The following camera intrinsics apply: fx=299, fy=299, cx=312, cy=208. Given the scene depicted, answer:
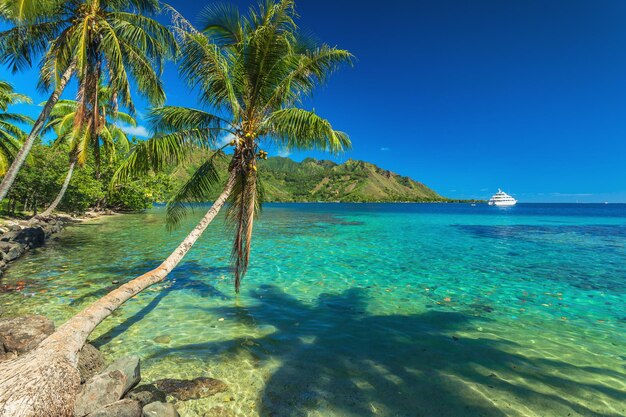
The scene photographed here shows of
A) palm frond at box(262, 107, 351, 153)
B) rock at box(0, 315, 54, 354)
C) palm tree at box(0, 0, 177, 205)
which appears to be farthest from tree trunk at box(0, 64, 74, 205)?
palm frond at box(262, 107, 351, 153)

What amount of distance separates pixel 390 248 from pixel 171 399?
17.7 m

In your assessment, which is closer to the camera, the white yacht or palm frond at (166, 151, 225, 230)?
palm frond at (166, 151, 225, 230)

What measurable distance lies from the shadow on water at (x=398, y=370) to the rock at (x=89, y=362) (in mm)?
1019

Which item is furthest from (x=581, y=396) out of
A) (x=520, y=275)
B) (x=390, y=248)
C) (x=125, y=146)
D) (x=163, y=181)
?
(x=163, y=181)

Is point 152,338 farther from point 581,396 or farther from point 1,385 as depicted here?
point 581,396

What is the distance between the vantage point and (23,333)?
17.5ft

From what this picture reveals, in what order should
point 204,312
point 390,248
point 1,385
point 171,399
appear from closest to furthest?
point 1,385, point 171,399, point 204,312, point 390,248

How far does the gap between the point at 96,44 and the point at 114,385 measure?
13.7m

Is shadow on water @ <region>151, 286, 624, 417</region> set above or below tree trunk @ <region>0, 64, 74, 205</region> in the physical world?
below

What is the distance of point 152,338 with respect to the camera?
6.68 metres

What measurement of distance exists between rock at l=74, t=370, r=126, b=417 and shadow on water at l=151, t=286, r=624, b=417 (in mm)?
1726

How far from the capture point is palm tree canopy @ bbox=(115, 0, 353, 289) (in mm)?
7684

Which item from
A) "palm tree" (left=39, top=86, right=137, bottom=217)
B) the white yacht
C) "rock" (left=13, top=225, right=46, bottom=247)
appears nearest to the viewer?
"palm tree" (left=39, top=86, right=137, bottom=217)

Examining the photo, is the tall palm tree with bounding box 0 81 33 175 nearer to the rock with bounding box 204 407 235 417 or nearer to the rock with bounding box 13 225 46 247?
the rock with bounding box 13 225 46 247
